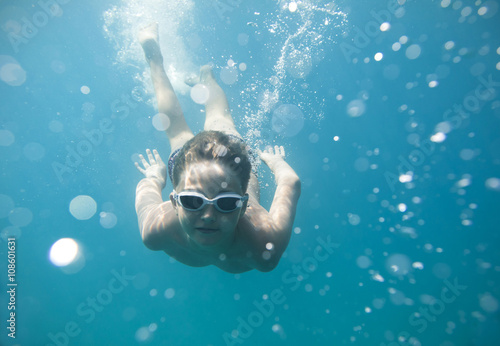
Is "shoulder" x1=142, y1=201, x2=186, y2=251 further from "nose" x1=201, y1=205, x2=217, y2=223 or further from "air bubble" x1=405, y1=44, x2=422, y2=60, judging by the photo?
"air bubble" x1=405, y1=44, x2=422, y2=60

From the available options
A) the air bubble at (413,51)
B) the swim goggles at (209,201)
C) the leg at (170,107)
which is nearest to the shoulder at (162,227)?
the swim goggles at (209,201)

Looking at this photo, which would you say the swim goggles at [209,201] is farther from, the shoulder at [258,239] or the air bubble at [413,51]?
the air bubble at [413,51]

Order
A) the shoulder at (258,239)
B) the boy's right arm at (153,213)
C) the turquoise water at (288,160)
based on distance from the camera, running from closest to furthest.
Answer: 1. the shoulder at (258,239)
2. the boy's right arm at (153,213)
3. the turquoise water at (288,160)

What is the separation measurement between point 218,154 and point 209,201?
57 centimetres

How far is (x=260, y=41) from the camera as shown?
560 inches

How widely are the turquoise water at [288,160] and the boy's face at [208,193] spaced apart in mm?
12882

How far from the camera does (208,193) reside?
98.9 inches

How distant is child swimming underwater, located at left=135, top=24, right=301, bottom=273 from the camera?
2.59 meters

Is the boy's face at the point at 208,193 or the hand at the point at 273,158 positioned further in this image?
the hand at the point at 273,158

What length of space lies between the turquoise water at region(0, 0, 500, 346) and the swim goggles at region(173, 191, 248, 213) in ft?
42.6

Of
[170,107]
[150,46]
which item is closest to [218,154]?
[170,107]

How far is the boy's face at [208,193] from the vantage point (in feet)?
8.35

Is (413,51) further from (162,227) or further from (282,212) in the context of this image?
(162,227)

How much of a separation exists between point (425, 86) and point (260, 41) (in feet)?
55.6
